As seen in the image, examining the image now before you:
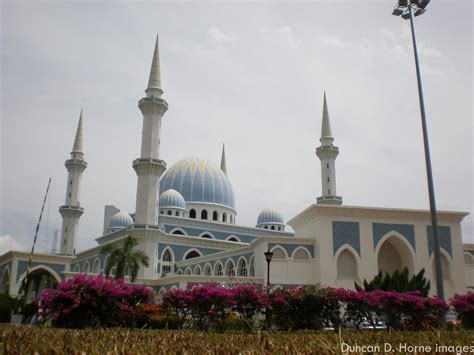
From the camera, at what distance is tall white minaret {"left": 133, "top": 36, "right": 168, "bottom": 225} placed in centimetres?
3316

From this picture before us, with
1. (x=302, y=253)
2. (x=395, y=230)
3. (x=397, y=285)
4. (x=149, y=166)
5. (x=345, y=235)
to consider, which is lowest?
(x=397, y=285)

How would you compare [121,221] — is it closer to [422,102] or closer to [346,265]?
[346,265]

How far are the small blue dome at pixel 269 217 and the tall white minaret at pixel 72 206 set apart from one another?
20256 mm

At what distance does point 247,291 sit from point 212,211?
112 ft

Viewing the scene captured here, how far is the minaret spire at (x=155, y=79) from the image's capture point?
34656 millimetres

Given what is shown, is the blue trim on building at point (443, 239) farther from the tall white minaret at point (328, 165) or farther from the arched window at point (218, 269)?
the arched window at point (218, 269)

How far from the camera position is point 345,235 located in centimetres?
2700

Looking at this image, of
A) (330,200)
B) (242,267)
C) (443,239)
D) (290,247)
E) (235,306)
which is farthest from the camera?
(330,200)

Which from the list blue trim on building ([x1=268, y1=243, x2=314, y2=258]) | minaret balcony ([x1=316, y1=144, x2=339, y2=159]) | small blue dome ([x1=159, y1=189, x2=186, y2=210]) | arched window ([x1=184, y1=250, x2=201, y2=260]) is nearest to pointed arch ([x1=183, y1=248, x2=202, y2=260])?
arched window ([x1=184, y1=250, x2=201, y2=260])

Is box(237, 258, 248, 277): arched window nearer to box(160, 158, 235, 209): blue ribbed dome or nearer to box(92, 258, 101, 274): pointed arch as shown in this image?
box(92, 258, 101, 274): pointed arch

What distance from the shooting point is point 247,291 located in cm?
1393

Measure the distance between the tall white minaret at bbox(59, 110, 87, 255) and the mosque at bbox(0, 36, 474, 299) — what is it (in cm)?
9

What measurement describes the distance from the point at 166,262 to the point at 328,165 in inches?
608

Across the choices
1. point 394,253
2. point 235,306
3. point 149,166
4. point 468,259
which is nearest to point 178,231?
point 149,166
